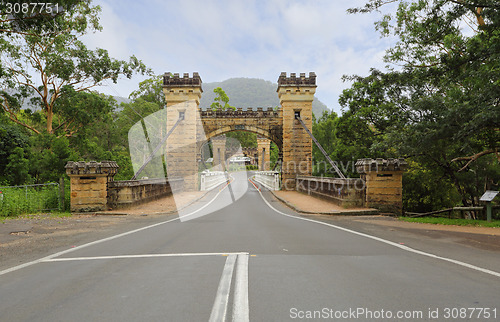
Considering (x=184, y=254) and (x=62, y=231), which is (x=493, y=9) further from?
(x=62, y=231)

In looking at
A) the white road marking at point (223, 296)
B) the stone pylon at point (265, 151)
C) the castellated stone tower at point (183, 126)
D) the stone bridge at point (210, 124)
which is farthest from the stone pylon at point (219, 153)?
the white road marking at point (223, 296)

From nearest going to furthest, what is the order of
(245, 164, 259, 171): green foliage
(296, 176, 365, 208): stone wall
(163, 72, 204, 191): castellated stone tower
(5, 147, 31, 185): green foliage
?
1. (296, 176, 365, 208): stone wall
2. (5, 147, 31, 185): green foliage
3. (163, 72, 204, 191): castellated stone tower
4. (245, 164, 259, 171): green foliage

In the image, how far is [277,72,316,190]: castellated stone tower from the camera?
92.3ft

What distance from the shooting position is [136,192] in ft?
46.2

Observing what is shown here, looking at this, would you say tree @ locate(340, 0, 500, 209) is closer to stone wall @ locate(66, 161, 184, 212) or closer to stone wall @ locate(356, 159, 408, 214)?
stone wall @ locate(356, 159, 408, 214)

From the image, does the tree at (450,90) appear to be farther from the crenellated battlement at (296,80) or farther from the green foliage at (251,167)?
the green foliage at (251,167)

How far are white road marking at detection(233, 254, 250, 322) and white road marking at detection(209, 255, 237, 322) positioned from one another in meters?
0.08

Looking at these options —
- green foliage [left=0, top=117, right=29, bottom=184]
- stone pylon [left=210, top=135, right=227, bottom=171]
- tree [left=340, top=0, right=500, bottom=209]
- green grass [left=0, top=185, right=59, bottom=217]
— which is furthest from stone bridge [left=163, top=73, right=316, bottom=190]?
stone pylon [left=210, top=135, right=227, bottom=171]

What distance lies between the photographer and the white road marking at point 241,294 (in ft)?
8.48

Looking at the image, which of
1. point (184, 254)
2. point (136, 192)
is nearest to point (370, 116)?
point (136, 192)

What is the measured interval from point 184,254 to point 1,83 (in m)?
23.9

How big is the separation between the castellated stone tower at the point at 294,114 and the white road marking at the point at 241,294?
24.2 meters

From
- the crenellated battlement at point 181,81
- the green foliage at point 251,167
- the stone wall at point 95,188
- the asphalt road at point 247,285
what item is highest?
the crenellated battlement at point 181,81

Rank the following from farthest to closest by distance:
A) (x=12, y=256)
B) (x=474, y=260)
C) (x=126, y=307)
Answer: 1. (x=12, y=256)
2. (x=474, y=260)
3. (x=126, y=307)
